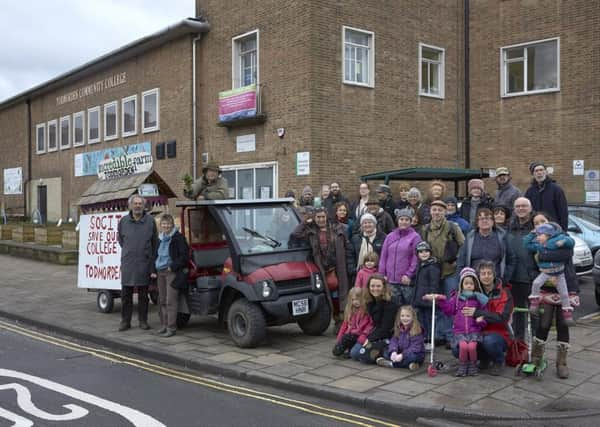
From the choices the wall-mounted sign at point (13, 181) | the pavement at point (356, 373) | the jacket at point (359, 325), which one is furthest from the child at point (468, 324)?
the wall-mounted sign at point (13, 181)

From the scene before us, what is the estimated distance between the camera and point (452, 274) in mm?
7422

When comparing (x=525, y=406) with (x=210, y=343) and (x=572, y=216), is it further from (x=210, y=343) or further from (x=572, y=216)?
(x=572, y=216)

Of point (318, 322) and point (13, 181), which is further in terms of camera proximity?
point (13, 181)

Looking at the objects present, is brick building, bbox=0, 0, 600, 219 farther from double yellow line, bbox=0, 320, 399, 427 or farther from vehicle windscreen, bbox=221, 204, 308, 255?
double yellow line, bbox=0, 320, 399, 427

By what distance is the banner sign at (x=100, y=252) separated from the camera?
10.5 m

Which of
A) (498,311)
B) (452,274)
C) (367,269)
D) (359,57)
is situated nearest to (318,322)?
(367,269)

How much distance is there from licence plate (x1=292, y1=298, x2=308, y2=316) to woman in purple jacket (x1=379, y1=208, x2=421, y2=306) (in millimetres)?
1031

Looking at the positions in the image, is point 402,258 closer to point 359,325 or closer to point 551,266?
point 359,325

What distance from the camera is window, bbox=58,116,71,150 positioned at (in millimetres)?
28359

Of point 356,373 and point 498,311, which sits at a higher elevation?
point 498,311

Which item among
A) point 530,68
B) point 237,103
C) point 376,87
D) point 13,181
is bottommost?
point 13,181

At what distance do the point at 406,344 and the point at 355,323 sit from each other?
2.18 ft

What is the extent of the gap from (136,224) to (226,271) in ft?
6.08

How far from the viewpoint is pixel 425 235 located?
7594 mm
